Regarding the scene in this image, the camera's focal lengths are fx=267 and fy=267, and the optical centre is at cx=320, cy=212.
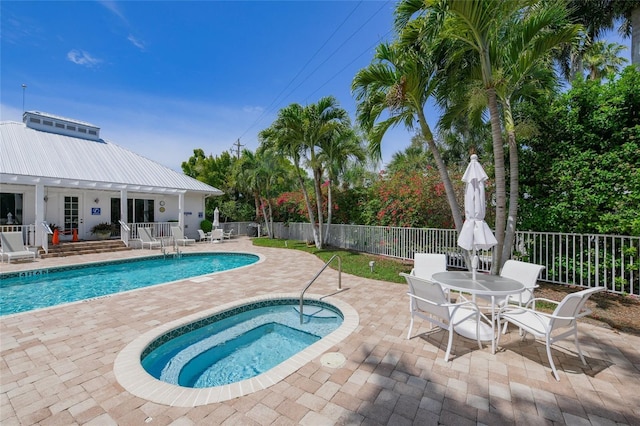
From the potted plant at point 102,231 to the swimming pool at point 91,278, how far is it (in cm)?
575

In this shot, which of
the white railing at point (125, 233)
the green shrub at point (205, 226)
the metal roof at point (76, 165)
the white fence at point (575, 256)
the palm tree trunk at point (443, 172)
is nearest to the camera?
the white fence at point (575, 256)

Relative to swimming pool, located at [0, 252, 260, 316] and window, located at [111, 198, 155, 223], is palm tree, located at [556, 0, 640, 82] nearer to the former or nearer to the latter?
swimming pool, located at [0, 252, 260, 316]

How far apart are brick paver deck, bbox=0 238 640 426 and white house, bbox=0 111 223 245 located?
1219 centimetres

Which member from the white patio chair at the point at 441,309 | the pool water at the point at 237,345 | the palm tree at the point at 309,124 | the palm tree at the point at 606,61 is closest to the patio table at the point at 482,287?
the white patio chair at the point at 441,309

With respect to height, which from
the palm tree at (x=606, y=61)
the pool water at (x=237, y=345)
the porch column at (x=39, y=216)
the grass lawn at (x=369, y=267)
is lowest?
the pool water at (x=237, y=345)

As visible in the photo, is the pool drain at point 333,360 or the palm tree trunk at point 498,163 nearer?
the pool drain at point 333,360

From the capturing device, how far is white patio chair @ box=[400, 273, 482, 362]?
3.74 metres

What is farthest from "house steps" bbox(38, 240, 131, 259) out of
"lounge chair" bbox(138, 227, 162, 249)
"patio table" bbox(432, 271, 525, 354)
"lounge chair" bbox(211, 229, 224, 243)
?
"patio table" bbox(432, 271, 525, 354)

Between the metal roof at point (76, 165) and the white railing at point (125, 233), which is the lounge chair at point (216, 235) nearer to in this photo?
Result: the metal roof at point (76, 165)

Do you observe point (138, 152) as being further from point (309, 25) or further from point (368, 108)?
point (368, 108)

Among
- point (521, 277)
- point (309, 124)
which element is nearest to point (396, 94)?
point (521, 277)

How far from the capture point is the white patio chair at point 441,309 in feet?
12.3

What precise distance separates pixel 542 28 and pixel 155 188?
18991 mm

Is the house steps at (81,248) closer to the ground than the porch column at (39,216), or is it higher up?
closer to the ground
